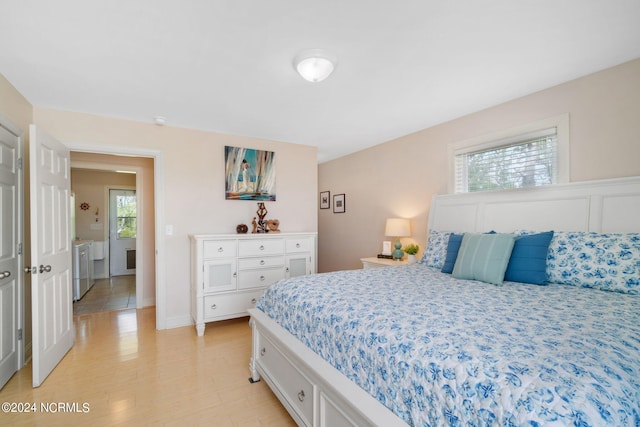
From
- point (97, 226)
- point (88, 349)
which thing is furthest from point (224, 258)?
point (97, 226)

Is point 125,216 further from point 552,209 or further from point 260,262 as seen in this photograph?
point 552,209

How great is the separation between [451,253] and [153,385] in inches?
102

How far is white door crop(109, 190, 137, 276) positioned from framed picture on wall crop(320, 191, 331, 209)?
413 centimetres

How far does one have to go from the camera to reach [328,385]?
1.41 meters

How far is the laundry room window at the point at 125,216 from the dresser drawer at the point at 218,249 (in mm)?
4639

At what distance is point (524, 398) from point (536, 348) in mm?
300

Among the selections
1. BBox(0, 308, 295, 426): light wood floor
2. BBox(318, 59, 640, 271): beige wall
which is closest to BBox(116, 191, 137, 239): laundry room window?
BBox(0, 308, 295, 426): light wood floor

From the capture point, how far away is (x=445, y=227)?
3336 millimetres

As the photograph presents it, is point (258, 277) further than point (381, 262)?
No

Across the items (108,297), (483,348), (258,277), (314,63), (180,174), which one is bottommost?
(108,297)

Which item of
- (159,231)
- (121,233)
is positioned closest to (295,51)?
(159,231)

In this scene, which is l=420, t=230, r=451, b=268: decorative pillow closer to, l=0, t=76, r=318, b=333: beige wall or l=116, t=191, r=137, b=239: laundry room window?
l=0, t=76, r=318, b=333: beige wall

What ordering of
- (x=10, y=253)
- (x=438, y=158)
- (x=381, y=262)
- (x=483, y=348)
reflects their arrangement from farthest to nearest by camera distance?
(x=381, y=262) → (x=438, y=158) → (x=10, y=253) → (x=483, y=348)

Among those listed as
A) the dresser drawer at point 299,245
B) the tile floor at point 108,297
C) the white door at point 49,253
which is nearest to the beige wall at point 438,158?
the dresser drawer at point 299,245
